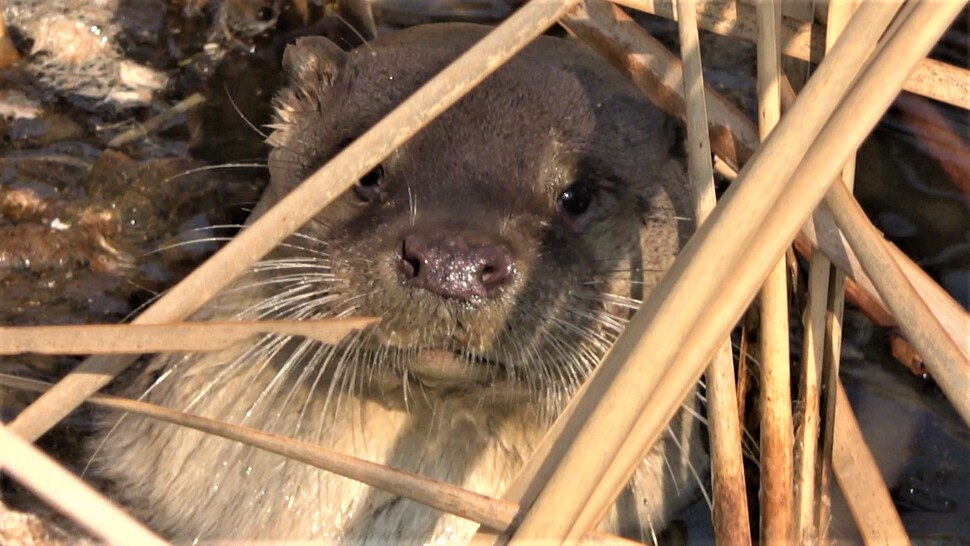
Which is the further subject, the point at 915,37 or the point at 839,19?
the point at 839,19

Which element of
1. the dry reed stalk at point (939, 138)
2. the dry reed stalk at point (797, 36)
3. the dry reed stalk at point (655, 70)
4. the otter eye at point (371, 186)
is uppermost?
the dry reed stalk at point (939, 138)

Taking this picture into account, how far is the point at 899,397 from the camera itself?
2.58 meters

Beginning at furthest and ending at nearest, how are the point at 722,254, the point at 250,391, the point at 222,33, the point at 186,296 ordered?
the point at 222,33 → the point at 250,391 → the point at 186,296 → the point at 722,254

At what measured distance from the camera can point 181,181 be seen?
312cm

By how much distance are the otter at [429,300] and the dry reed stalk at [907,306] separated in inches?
18.8

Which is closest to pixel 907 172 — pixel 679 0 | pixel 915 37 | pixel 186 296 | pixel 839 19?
pixel 839 19

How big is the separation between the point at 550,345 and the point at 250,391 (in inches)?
28.4

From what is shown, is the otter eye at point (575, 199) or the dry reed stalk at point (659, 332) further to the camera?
the otter eye at point (575, 199)

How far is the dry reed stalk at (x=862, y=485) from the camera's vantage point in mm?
2086

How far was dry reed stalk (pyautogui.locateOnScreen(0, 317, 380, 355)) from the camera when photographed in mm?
1612

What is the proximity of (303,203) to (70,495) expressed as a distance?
0.50m

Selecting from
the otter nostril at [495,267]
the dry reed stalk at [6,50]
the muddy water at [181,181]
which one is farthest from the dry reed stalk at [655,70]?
the dry reed stalk at [6,50]

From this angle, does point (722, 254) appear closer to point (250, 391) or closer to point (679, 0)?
point (679, 0)

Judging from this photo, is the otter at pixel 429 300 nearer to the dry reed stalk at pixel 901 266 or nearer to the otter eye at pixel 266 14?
the dry reed stalk at pixel 901 266
